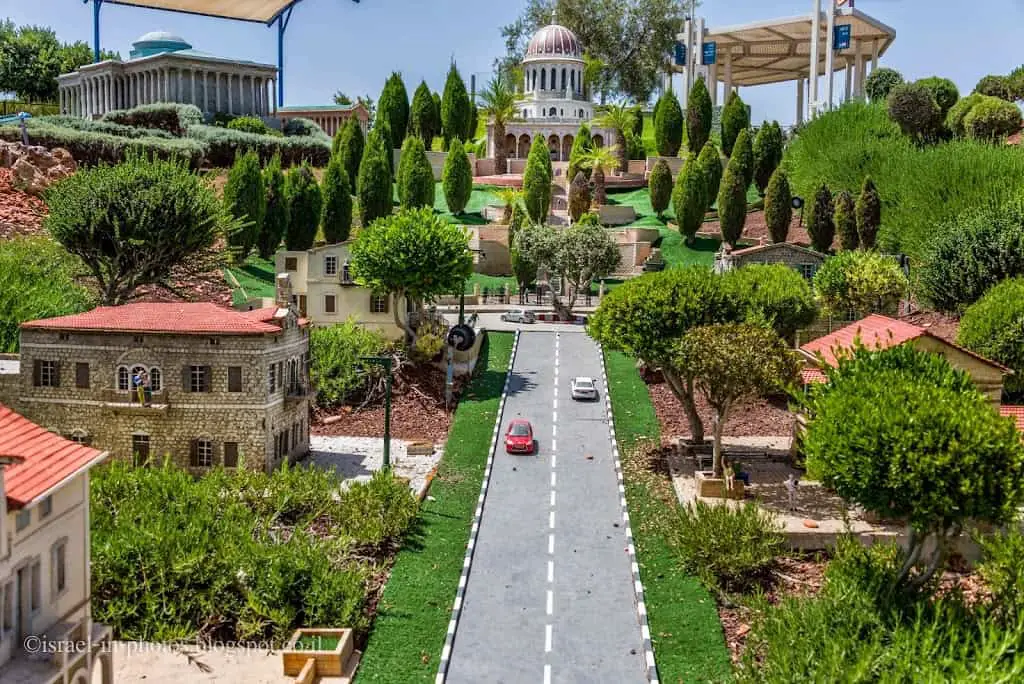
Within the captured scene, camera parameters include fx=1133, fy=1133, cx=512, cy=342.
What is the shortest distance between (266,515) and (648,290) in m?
16.8

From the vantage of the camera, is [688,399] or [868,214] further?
[868,214]

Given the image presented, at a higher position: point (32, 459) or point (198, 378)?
point (32, 459)

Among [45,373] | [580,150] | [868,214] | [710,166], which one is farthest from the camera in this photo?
[580,150]

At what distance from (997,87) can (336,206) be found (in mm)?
51524

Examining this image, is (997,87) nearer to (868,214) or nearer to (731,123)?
(731,123)

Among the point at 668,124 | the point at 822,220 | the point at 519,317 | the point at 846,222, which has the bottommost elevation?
the point at 519,317

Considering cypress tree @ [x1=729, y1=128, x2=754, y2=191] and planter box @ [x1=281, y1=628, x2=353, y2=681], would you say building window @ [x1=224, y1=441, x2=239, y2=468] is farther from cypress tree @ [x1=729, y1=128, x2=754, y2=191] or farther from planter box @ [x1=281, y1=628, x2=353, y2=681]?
cypress tree @ [x1=729, y1=128, x2=754, y2=191]

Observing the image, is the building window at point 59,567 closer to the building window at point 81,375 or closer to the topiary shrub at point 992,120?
the building window at point 81,375

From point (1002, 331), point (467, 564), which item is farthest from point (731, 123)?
point (467, 564)

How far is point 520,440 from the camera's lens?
42500 millimetres

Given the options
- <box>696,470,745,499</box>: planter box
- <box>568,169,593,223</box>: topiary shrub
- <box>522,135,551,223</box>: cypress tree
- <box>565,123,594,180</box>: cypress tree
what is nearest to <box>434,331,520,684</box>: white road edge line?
<box>696,470,745,499</box>: planter box

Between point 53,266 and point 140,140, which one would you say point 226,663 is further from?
point 140,140

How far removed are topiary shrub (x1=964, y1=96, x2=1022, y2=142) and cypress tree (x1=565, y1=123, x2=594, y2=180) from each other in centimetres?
2683

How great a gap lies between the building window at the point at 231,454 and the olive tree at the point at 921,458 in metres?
19.6
